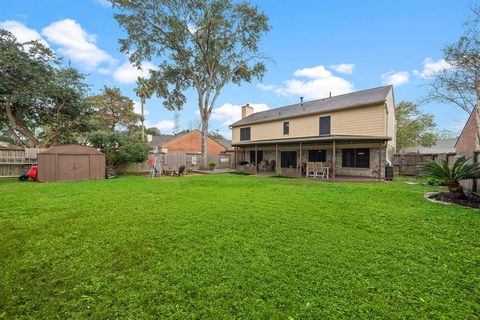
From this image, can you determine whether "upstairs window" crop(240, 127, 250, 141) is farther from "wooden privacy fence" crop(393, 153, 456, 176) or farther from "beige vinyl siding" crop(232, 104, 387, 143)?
"wooden privacy fence" crop(393, 153, 456, 176)

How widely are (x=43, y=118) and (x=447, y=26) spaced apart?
23.8 meters

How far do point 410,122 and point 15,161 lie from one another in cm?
3573

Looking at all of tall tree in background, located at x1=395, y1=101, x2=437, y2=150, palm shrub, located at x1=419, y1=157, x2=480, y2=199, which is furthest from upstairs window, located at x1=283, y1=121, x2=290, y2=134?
tall tree in background, located at x1=395, y1=101, x2=437, y2=150

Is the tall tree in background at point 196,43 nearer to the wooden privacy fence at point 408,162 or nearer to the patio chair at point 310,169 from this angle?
the patio chair at point 310,169

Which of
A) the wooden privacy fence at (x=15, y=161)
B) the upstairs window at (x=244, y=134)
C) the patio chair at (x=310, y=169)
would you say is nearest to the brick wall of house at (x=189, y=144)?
the upstairs window at (x=244, y=134)

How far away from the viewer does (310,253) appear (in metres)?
3.14

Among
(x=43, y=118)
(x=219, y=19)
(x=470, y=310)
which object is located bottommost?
(x=470, y=310)

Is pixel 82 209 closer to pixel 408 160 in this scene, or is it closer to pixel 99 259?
pixel 99 259

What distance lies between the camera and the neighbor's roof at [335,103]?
1345 centimetres

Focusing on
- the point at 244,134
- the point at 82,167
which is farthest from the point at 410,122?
the point at 82,167

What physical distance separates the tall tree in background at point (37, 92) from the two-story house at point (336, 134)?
1288 cm

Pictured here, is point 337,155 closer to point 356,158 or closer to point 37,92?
point 356,158

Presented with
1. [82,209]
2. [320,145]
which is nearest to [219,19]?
[320,145]

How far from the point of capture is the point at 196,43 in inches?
727
